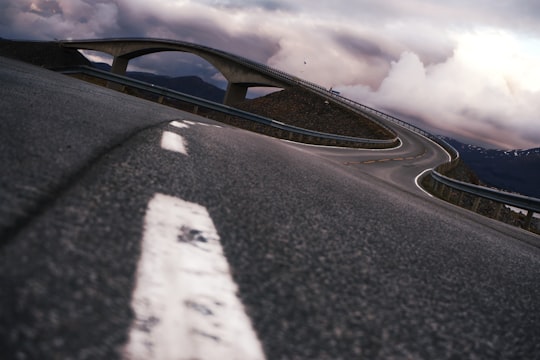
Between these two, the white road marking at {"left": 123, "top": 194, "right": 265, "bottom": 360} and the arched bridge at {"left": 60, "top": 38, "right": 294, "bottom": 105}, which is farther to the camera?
the arched bridge at {"left": 60, "top": 38, "right": 294, "bottom": 105}

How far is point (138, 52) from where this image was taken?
7869 centimetres

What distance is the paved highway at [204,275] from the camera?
3.69ft

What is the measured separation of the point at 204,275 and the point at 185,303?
→ 245mm

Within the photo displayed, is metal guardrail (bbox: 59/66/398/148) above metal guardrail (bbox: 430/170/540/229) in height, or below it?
above

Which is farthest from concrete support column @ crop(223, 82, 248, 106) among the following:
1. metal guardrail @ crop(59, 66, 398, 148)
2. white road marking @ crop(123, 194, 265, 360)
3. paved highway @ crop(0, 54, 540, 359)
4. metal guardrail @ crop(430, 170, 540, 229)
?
white road marking @ crop(123, 194, 265, 360)

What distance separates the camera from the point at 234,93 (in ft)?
217

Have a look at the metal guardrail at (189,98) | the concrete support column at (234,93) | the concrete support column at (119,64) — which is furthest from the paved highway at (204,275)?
the concrete support column at (119,64)

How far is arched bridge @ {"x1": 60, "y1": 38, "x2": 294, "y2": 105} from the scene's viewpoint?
60178 millimetres

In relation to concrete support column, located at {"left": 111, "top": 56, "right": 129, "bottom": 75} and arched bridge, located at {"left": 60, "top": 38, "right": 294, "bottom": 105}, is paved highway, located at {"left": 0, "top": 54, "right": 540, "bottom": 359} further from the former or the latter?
concrete support column, located at {"left": 111, "top": 56, "right": 129, "bottom": 75}

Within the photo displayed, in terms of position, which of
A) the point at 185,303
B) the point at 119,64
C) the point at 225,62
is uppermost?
the point at 225,62

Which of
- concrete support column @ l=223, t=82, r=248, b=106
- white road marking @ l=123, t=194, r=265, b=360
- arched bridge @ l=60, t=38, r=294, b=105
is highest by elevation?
arched bridge @ l=60, t=38, r=294, b=105

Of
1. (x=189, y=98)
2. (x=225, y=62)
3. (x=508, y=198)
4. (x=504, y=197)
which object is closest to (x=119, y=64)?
(x=225, y=62)

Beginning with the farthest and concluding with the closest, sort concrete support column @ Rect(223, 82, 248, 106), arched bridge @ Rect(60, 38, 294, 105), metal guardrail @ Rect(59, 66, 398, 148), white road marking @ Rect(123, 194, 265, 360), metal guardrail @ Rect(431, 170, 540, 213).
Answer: concrete support column @ Rect(223, 82, 248, 106), arched bridge @ Rect(60, 38, 294, 105), metal guardrail @ Rect(59, 66, 398, 148), metal guardrail @ Rect(431, 170, 540, 213), white road marking @ Rect(123, 194, 265, 360)

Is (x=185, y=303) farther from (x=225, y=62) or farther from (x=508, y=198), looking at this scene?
(x=225, y=62)
